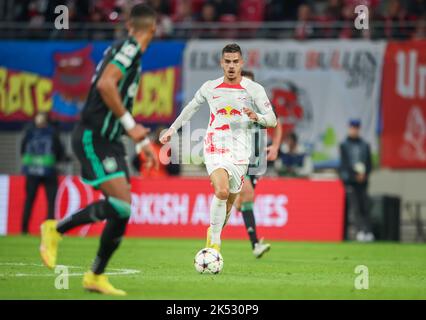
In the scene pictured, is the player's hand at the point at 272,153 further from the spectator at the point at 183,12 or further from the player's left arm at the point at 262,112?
the spectator at the point at 183,12

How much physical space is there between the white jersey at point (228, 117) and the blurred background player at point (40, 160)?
8438 mm

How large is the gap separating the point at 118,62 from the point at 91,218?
139cm

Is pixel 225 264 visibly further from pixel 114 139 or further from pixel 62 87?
pixel 62 87

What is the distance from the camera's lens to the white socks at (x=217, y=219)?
1170 centimetres

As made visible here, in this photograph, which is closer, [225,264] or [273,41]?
[225,264]

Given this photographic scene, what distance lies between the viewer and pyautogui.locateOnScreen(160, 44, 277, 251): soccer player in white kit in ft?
38.7

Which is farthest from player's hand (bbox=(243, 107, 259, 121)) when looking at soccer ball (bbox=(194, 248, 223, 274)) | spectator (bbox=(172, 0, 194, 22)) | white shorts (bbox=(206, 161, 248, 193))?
spectator (bbox=(172, 0, 194, 22))

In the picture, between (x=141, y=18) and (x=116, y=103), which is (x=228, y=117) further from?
(x=116, y=103)

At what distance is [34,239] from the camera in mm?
18625

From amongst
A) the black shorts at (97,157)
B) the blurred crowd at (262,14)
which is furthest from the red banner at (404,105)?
the black shorts at (97,157)

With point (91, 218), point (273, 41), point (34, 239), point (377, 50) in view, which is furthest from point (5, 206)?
point (91, 218)

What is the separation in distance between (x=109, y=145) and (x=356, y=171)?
12.8 m

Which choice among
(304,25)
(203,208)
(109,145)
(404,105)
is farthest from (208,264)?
(304,25)
